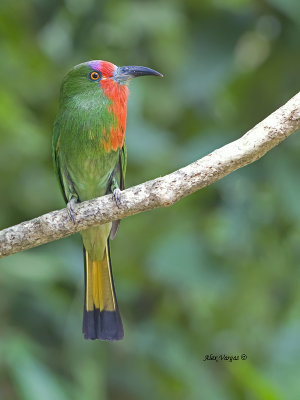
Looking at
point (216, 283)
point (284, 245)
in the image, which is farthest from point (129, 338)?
point (284, 245)

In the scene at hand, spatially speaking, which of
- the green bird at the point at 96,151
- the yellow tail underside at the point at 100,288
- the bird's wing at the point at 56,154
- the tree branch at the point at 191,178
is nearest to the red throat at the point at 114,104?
the green bird at the point at 96,151

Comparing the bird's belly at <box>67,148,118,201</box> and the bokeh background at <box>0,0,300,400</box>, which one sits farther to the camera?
the bokeh background at <box>0,0,300,400</box>

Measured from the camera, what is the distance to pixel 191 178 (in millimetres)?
2480

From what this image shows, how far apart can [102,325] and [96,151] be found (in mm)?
758

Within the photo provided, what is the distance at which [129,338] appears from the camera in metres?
3.83

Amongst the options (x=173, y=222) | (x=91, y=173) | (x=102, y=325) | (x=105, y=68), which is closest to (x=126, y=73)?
(x=105, y=68)

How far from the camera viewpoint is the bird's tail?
3223mm

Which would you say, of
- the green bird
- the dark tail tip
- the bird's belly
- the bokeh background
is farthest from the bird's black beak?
the dark tail tip

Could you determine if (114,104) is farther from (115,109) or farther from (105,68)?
(105,68)

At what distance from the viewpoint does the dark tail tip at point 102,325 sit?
320 centimetres

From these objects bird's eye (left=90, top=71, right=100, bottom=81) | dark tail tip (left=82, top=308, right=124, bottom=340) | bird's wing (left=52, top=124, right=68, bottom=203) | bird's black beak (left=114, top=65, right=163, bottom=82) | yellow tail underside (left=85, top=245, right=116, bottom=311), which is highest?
bird's eye (left=90, top=71, right=100, bottom=81)

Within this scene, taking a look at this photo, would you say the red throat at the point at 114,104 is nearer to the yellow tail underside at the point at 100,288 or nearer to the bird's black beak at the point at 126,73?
the bird's black beak at the point at 126,73

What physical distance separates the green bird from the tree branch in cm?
69

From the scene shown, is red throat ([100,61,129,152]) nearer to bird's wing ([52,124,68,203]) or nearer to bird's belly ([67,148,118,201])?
bird's belly ([67,148,118,201])
